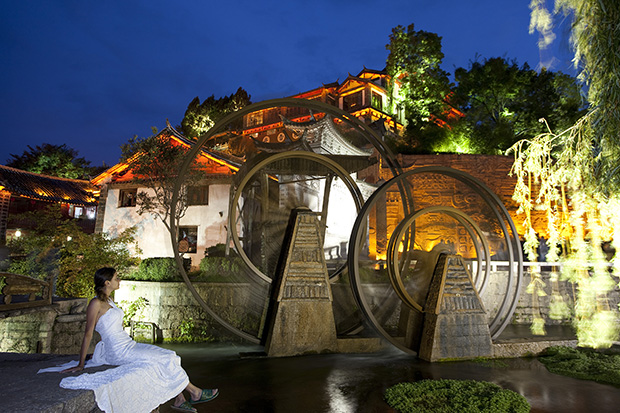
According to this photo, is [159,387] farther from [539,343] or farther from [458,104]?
[458,104]

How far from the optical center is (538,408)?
494 centimetres

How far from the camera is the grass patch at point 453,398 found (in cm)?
471

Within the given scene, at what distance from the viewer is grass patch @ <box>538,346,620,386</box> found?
20.6 feet

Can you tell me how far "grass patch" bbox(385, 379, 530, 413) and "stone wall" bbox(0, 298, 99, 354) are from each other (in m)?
7.22

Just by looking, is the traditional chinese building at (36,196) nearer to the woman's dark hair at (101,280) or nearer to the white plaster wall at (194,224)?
the white plaster wall at (194,224)

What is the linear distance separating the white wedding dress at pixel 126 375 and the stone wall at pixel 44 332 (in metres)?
5.95

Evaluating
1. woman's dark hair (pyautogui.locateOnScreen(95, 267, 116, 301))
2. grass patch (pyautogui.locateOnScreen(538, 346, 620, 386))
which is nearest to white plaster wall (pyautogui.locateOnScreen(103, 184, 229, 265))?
grass patch (pyautogui.locateOnScreen(538, 346, 620, 386))

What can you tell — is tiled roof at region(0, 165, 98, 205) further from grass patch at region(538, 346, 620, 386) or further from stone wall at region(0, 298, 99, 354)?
grass patch at region(538, 346, 620, 386)

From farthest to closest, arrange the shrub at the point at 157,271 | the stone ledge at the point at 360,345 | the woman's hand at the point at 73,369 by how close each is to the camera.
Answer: the shrub at the point at 157,271 < the stone ledge at the point at 360,345 < the woman's hand at the point at 73,369

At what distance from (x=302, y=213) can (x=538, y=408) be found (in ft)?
17.3

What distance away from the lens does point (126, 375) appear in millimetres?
3020

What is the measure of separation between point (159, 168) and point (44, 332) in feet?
32.8

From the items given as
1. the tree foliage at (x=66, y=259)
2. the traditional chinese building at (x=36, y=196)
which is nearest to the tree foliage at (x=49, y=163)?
the traditional chinese building at (x=36, y=196)

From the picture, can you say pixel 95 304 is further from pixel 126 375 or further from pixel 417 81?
pixel 417 81
